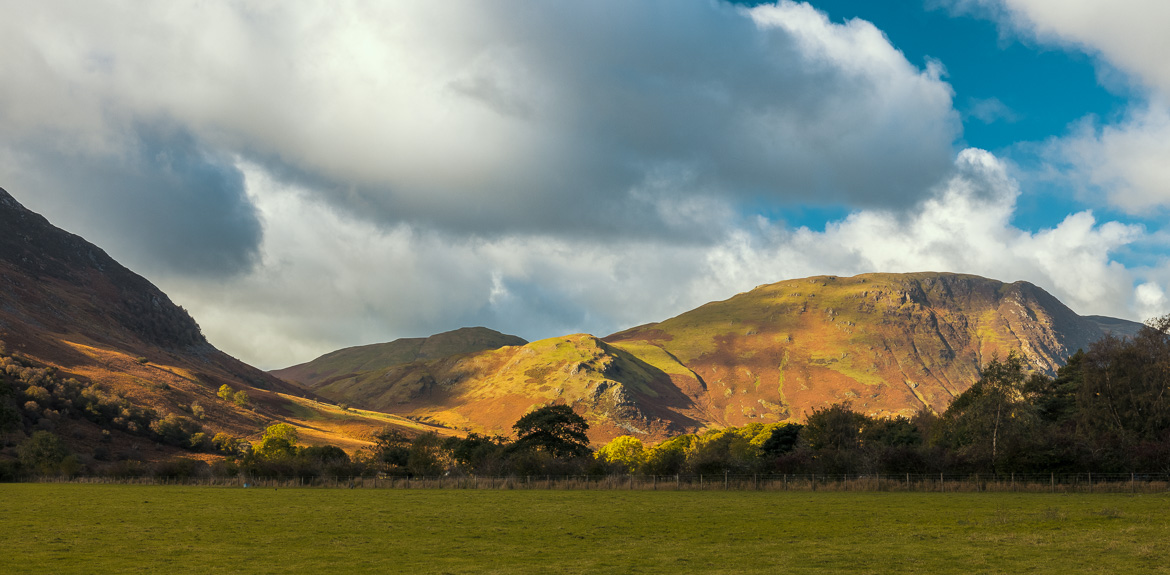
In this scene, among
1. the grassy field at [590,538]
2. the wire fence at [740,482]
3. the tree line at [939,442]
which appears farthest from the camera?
the tree line at [939,442]

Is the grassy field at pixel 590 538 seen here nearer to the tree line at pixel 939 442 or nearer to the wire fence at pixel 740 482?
the wire fence at pixel 740 482

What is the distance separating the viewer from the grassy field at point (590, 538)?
25000 millimetres

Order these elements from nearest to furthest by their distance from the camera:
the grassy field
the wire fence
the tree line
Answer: the grassy field
the wire fence
the tree line

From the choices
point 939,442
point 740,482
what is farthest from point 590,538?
point 939,442

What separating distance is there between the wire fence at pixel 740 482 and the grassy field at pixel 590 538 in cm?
1612

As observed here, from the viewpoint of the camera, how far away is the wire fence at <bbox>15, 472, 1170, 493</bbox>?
221 feet

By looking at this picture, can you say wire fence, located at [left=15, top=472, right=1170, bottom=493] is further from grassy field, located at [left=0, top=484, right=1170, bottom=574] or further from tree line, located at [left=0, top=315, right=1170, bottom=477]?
grassy field, located at [left=0, top=484, right=1170, bottom=574]

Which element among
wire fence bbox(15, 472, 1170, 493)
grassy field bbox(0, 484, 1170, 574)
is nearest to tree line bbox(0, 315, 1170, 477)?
wire fence bbox(15, 472, 1170, 493)

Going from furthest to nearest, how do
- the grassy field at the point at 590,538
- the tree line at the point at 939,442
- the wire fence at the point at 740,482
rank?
the tree line at the point at 939,442
the wire fence at the point at 740,482
the grassy field at the point at 590,538

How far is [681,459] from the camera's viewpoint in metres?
93.1

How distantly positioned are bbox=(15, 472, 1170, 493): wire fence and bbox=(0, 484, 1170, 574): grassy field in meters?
16.1

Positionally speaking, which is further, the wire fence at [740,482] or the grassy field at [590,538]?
the wire fence at [740,482]

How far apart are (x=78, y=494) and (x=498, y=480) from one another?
42.9 meters

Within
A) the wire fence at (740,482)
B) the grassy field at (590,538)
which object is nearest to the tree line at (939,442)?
the wire fence at (740,482)
